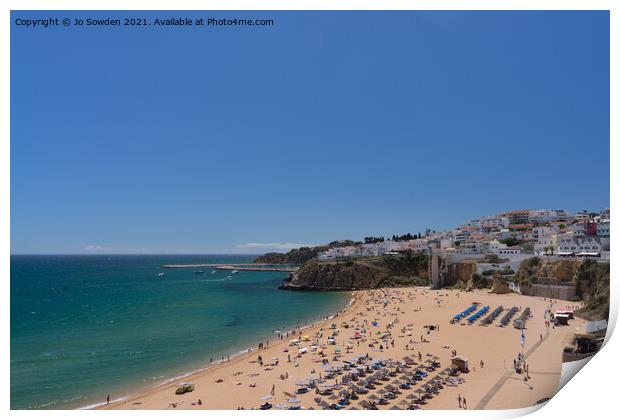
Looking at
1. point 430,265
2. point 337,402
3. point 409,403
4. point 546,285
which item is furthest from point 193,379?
point 430,265

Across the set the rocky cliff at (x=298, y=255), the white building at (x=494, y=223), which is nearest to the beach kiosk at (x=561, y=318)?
the white building at (x=494, y=223)

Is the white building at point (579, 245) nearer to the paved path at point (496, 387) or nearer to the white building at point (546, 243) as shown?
the white building at point (546, 243)

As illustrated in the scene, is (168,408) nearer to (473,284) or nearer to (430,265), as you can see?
(473,284)

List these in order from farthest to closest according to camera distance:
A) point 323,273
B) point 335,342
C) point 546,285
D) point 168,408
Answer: point 323,273
point 546,285
point 335,342
point 168,408

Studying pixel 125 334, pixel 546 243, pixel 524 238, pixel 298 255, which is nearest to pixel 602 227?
pixel 546 243

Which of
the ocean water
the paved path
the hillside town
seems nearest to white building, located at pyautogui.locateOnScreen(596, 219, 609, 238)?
the hillside town
